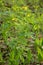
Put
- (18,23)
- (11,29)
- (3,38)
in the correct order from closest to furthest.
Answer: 1. (3,38)
2. (11,29)
3. (18,23)

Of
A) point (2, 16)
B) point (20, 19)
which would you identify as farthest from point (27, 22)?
point (2, 16)

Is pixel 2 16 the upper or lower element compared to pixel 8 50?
upper

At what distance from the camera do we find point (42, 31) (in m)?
4.18

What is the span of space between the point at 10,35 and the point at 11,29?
296 mm

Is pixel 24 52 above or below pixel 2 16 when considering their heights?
below

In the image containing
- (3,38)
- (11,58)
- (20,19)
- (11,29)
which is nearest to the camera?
(11,58)

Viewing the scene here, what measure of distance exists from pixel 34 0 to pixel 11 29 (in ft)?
8.92

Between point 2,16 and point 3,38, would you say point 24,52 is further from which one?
point 2,16

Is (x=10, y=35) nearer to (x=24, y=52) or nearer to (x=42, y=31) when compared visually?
(x=24, y=52)

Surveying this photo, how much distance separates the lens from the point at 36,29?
4.07 meters

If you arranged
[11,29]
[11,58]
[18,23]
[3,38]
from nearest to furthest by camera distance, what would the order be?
[11,58]
[3,38]
[11,29]
[18,23]

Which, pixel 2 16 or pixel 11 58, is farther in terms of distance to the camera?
pixel 2 16

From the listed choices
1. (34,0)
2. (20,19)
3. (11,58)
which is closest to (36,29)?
(20,19)

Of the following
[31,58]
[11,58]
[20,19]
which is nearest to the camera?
[11,58]
